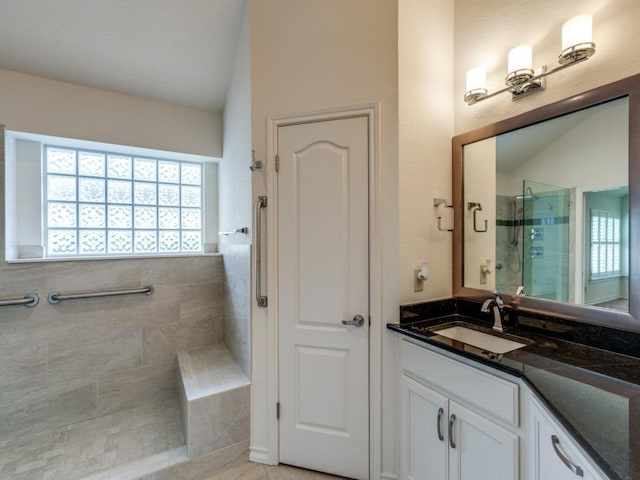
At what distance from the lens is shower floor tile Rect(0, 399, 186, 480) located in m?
1.67

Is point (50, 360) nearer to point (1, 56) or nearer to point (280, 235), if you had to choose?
point (280, 235)

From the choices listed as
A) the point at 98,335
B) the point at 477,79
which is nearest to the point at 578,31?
the point at 477,79

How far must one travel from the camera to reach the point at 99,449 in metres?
1.86

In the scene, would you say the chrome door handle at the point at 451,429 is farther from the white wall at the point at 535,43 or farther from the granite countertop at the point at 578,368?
the white wall at the point at 535,43

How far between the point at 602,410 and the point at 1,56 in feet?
11.7

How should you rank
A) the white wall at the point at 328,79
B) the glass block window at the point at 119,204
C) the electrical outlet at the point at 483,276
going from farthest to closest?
the glass block window at the point at 119,204 < the electrical outlet at the point at 483,276 < the white wall at the point at 328,79

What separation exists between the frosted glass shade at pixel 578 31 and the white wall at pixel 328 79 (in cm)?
76

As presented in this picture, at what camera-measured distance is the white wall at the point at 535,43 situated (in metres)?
1.22

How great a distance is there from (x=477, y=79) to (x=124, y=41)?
240 centimetres

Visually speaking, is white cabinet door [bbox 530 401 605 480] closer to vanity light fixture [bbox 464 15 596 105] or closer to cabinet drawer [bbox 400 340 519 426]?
cabinet drawer [bbox 400 340 519 426]

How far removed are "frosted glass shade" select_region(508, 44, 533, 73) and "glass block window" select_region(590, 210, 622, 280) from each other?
0.81m

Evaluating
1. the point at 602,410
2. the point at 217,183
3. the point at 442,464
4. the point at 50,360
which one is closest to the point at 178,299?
the point at 50,360

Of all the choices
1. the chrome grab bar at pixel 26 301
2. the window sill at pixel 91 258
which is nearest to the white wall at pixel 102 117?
the window sill at pixel 91 258

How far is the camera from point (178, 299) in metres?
2.50
